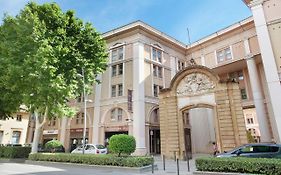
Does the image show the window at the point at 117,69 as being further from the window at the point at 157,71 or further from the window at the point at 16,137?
the window at the point at 16,137

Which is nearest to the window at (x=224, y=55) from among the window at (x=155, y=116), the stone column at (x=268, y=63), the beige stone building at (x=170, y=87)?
the beige stone building at (x=170, y=87)

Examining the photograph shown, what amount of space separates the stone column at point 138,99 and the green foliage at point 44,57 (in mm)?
6678

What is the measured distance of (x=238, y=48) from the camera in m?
28.5

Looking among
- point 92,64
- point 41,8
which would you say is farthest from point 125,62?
point 41,8

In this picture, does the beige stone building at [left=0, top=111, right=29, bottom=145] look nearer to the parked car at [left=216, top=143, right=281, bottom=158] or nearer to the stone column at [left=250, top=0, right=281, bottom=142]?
the parked car at [left=216, top=143, right=281, bottom=158]

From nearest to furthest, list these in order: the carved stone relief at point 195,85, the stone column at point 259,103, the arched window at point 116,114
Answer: the carved stone relief at point 195,85 → the stone column at point 259,103 → the arched window at point 116,114

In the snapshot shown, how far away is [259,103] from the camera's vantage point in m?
24.4

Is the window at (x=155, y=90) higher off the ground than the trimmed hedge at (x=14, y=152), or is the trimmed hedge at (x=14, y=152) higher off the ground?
the window at (x=155, y=90)

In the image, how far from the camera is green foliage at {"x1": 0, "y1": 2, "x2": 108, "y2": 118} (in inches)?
685

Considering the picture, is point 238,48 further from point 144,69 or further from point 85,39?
point 85,39

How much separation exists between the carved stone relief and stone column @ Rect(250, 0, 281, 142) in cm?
472

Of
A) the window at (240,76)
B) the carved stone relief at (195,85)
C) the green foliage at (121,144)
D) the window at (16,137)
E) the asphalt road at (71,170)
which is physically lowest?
Answer: the asphalt road at (71,170)

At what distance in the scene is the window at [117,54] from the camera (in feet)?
99.6

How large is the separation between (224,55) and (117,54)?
49.6ft
